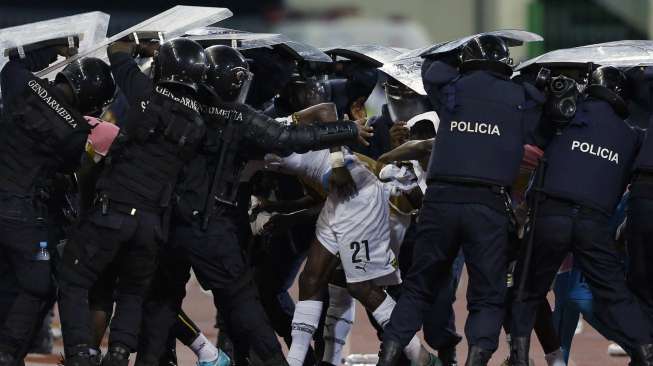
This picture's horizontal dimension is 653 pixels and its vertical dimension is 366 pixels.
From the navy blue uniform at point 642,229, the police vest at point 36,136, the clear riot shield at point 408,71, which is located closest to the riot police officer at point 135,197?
the police vest at point 36,136

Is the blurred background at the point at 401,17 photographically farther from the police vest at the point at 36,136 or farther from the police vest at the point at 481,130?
the police vest at the point at 36,136

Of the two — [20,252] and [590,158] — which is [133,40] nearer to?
[20,252]

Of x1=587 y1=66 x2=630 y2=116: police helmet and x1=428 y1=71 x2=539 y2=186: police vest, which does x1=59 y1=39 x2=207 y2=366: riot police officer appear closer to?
x1=428 y1=71 x2=539 y2=186: police vest

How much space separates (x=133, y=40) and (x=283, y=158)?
1066mm

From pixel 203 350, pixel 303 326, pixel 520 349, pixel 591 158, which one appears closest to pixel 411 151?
pixel 591 158

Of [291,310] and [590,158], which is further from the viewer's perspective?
[291,310]

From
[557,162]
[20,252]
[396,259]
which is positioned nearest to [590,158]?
[557,162]

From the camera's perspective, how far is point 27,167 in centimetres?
845

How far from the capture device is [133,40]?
29.3 ft

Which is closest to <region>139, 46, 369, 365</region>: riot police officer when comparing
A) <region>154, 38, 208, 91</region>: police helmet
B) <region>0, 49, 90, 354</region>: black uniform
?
<region>154, 38, 208, 91</region>: police helmet

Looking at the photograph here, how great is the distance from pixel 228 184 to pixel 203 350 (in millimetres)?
1175

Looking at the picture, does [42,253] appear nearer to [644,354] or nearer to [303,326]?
[303,326]

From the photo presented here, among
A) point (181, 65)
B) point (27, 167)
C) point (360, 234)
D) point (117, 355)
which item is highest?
point (181, 65)

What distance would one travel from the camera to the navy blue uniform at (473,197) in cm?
841
